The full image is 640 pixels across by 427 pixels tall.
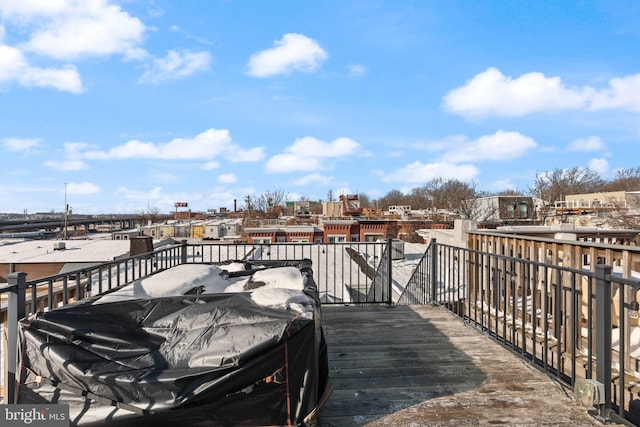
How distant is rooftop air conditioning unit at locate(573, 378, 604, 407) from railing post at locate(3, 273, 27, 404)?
142 inches

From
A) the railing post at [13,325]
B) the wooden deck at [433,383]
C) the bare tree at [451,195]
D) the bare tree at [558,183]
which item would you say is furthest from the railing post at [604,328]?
the bare tree at [558,183]

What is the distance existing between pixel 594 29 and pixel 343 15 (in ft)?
24.8

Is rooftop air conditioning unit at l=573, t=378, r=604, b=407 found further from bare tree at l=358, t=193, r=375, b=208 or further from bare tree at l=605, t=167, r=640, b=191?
bare tree at l=358, t=193, r=375, b=208

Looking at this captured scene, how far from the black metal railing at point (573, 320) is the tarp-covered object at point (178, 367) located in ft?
6.20

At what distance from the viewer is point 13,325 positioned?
224 cm

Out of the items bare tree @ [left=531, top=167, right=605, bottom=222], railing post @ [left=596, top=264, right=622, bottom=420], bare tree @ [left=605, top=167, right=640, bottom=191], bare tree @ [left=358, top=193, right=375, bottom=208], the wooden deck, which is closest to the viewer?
railing post @ [left=596, top=264, right=622, bottom=420]

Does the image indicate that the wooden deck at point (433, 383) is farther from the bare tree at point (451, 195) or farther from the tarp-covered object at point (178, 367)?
the bare tree at point (451, 195)

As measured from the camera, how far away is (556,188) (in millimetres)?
34406

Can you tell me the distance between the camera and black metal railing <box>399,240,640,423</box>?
2.33m

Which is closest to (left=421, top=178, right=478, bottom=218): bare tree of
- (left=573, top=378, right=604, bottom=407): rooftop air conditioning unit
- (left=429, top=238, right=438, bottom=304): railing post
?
(left=429, top=238, right=438, bottom=304): railing post

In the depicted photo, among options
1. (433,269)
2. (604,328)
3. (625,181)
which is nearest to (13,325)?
(604,328)

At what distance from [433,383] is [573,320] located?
1.15 m

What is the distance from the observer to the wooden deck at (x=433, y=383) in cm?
241

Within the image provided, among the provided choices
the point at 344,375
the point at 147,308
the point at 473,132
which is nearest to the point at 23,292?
the point at 147,308
